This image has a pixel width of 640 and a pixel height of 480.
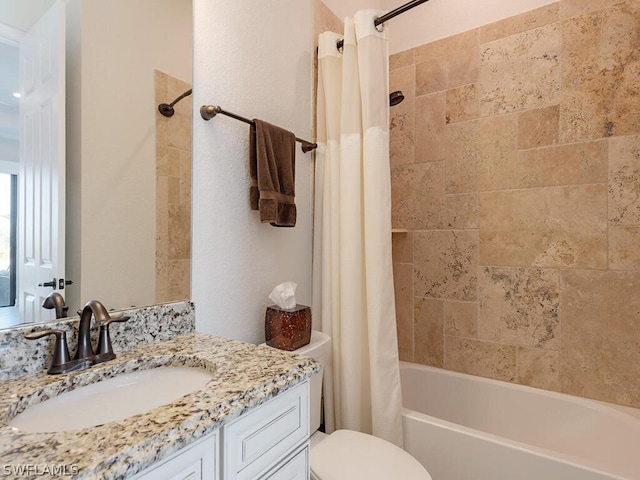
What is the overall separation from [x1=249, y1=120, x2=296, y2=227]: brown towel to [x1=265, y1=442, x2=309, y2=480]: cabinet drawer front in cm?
77

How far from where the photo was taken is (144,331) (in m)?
0.96

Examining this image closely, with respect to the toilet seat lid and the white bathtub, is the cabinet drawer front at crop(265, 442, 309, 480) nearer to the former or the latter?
the toilet seat lid

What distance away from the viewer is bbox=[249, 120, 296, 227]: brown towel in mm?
1255

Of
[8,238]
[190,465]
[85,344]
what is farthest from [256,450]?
[8,238]

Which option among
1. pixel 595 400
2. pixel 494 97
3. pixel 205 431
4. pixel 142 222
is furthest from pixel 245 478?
pixel 494 97

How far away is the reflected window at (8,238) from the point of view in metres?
0.74

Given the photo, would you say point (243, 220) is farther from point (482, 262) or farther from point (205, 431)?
point (482, 262)

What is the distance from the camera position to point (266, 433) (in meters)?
0.69

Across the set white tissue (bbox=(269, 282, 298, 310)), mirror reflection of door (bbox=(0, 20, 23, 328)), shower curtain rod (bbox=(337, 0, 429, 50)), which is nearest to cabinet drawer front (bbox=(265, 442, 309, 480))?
white tissue (bbox=(269, 282, 298, 310))

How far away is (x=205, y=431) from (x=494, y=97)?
2.08 meters

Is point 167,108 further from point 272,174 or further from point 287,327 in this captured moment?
point 287,327

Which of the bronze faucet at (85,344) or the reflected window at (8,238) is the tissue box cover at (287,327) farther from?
the reflected window at (8,238)

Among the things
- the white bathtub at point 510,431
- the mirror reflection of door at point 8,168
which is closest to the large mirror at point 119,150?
the mirror reflection of door at point 8,168

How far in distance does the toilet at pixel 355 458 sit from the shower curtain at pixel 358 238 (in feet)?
0.59
